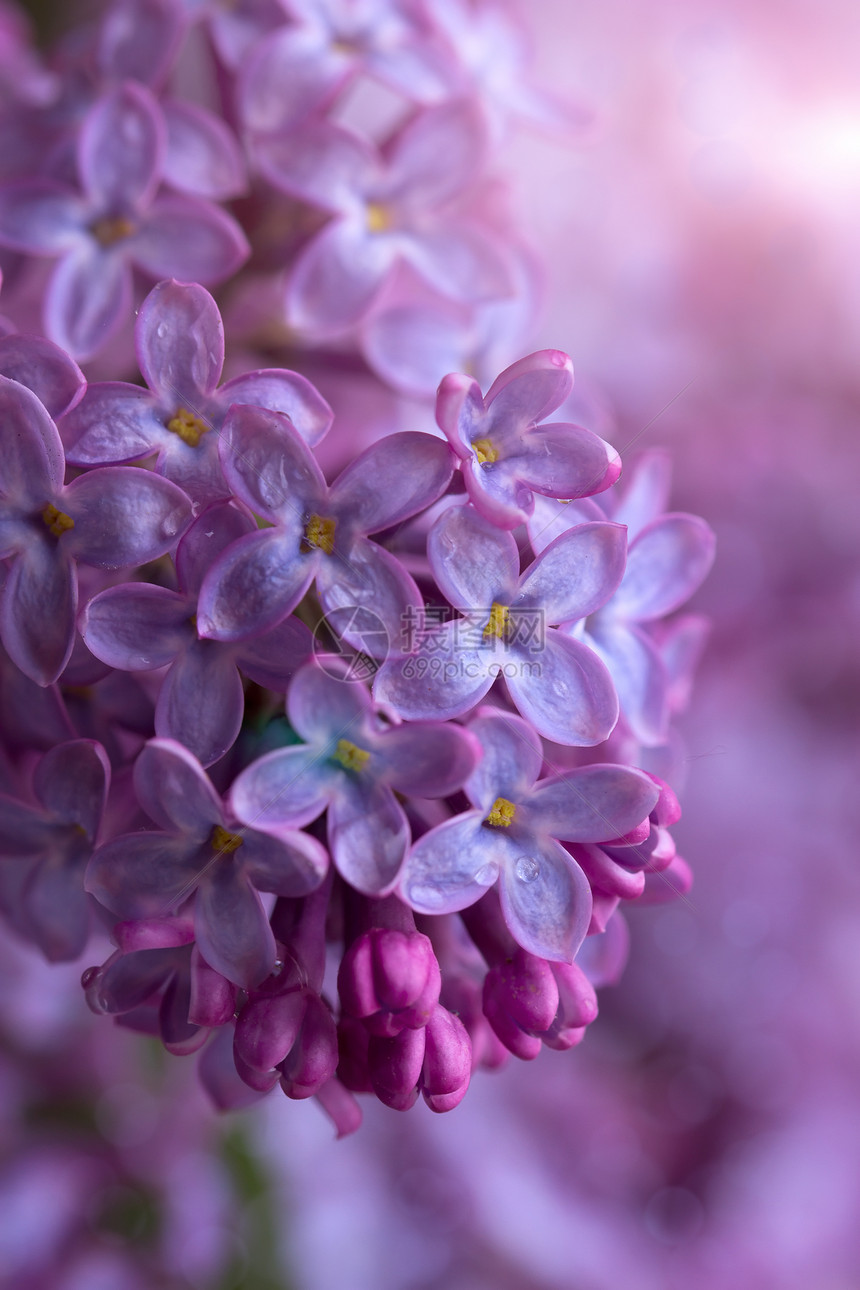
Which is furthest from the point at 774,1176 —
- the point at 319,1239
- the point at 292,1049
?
the point at 292,1049

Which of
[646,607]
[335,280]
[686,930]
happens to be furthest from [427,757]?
[686,930]

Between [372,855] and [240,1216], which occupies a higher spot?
[372,855]

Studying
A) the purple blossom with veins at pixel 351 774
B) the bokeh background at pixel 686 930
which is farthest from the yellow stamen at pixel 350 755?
the bokeh background at pixel 686 930

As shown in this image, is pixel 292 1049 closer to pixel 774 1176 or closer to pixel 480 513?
pixel 480 513

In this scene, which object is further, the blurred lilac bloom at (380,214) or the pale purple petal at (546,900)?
the blurred lilac bloom at (380,214)

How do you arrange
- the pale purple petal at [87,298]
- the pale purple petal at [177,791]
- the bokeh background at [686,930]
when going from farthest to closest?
the bokeh background at [686,930], the pale purple petal at [87,298], the pale purple petal at [177,791]

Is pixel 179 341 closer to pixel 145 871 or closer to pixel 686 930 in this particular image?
pixel 145 871

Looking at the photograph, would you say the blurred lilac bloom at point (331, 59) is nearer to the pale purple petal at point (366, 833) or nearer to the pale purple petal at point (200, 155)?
the pale purple petal at point (200, 155)
